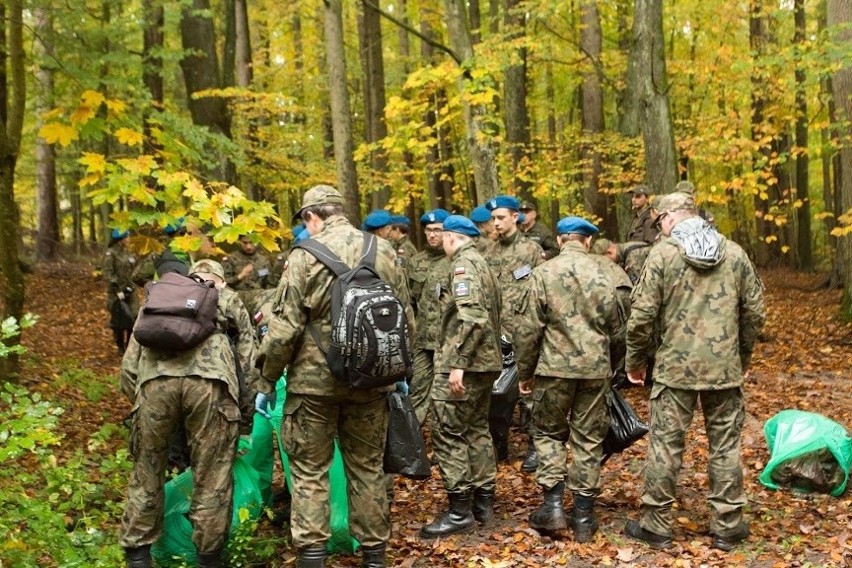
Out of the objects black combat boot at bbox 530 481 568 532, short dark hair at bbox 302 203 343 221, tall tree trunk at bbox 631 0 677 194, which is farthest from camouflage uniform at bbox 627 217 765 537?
tall tree trunk at bbox 631 0 677 194

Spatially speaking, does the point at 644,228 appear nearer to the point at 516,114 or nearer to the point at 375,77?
the point at 516,114

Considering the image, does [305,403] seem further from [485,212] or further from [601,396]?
[485,212]

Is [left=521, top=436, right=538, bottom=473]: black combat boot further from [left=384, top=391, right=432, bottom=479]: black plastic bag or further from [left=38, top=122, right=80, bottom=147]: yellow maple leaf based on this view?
[left=38, top=122, right=80, bottom=147]: yellow maple leaf

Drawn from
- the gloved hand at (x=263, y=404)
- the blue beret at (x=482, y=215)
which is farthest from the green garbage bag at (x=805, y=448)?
the gloved hand at (x=263, y=404)

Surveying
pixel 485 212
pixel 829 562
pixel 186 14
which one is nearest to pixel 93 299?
pixel 186 14

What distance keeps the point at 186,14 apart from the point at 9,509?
8.94m

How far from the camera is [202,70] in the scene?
12203 mm

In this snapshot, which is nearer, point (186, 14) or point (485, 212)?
point (485, 212)

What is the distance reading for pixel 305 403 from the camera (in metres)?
4.29

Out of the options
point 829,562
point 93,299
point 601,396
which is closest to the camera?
point 829,562

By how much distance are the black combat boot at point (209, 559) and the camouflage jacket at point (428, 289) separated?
303 centimetres

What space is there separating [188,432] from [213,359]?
484 millimetres

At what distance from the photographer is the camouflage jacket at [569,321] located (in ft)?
16.7

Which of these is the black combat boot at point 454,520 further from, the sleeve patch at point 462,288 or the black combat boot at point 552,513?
the sleeve patch at point 462,288
